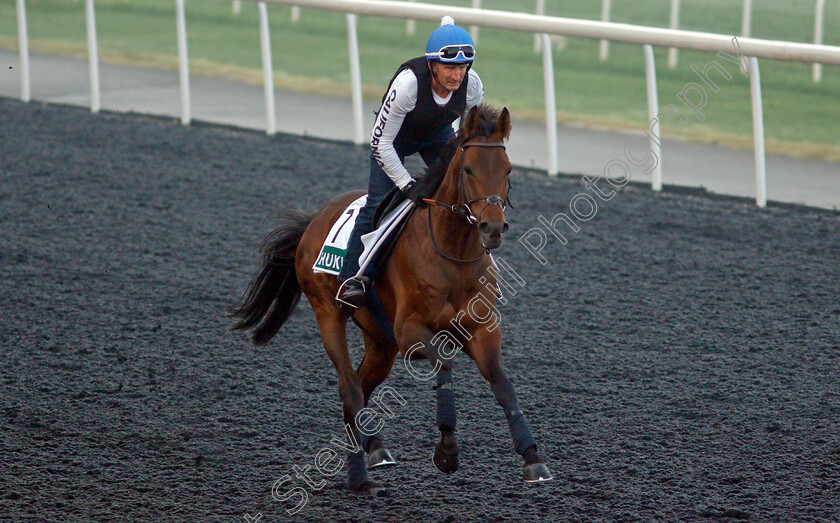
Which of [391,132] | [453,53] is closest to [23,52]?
[391,132]

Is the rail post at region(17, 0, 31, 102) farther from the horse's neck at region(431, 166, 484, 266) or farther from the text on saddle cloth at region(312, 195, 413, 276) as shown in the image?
the horse's neck at region(431, 166, 484, 266)

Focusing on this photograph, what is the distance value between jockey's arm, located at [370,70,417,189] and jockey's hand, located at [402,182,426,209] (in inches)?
0.7

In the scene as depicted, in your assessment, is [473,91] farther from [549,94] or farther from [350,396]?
[549,94]

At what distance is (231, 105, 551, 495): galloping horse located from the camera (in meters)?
3.82

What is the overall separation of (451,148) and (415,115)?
27 cm

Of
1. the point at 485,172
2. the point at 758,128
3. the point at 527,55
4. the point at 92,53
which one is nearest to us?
the point at 485,172

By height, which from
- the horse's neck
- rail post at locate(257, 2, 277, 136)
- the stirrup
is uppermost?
rail post at locate(257, 2, 277, 136)

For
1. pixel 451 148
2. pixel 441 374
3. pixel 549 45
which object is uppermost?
pixel 549 45

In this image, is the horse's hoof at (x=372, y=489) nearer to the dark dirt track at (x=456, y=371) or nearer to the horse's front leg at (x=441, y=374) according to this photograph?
the dark dirt track at (x=456, y=371)

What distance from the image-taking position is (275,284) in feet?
16.9

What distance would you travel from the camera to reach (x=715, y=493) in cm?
418

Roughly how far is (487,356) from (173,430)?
1.60m

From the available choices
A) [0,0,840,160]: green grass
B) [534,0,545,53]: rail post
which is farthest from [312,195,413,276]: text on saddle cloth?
[534,0,545,53]: rail post

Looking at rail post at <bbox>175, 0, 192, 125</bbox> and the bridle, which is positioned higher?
rail post at <bbox>175, 0, 192, 125</bbox>
